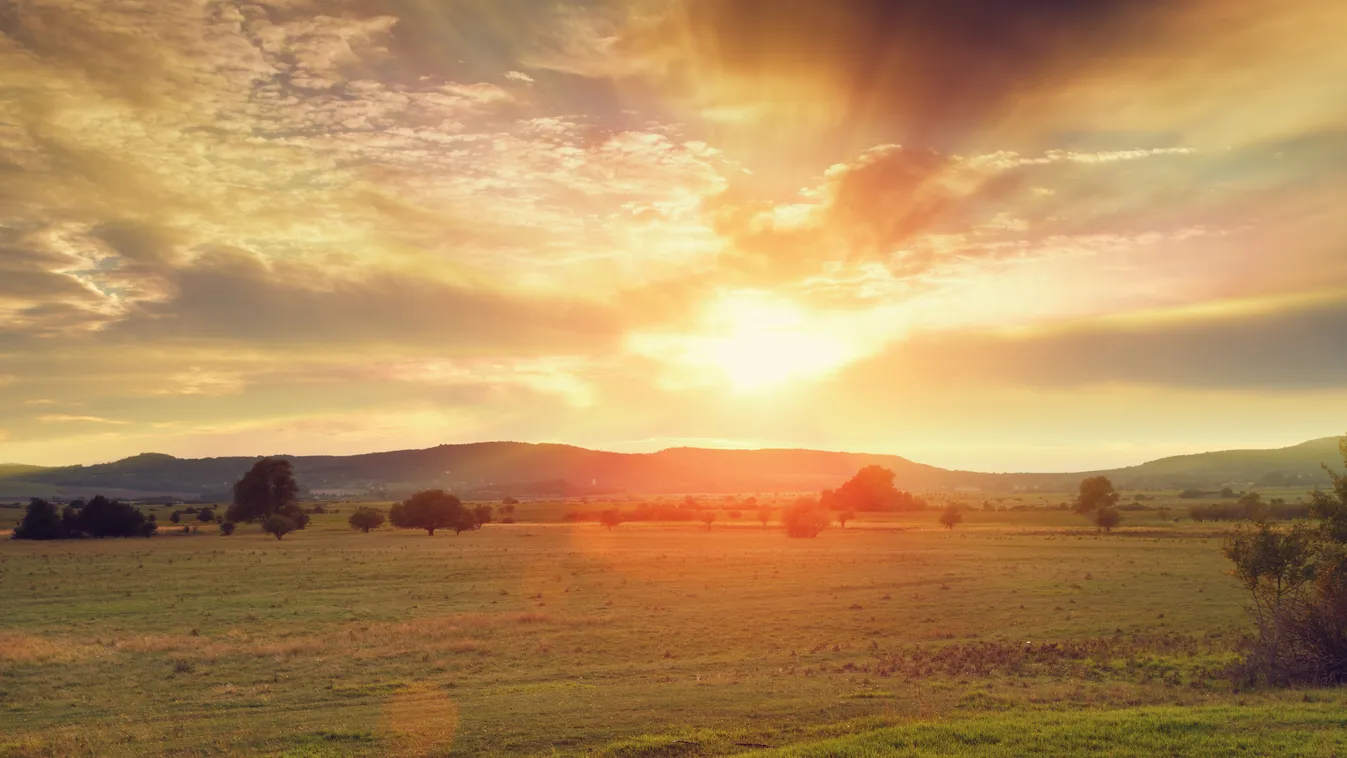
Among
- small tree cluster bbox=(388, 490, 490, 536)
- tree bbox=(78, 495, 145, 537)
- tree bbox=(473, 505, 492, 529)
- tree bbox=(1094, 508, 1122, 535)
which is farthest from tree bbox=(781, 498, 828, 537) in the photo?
tree bbox=(78, 495, 145, 537)

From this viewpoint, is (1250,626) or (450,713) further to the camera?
(1250,626)

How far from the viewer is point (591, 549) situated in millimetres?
93438

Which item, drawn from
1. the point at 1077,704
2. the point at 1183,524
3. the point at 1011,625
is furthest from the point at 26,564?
the point at 1183,524

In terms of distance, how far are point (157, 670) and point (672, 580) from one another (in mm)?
36813

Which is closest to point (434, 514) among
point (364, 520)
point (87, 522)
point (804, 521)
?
point (364, 520)

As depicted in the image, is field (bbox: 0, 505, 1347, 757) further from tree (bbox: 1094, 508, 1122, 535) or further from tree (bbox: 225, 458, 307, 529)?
tree (bbox: 225, 458, 307, 529)

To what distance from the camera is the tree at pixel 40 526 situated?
11769cm

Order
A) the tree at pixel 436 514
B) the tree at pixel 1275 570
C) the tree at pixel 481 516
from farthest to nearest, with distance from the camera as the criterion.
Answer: the tree at pixel 481 516 < the tree at pixel 436 514 < the tree at pixel 1275 570

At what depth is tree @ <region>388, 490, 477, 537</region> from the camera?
135 m

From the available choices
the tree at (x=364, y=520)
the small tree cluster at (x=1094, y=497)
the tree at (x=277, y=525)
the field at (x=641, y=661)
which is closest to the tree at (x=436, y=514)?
the tree at (x=364, y=520)

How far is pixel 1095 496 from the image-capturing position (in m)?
146

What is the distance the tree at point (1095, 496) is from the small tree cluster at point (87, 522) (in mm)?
159983

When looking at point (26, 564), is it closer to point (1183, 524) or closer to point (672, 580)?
point (672, 580)

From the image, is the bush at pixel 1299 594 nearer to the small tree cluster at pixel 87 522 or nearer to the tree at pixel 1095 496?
the tree at pixel 1095 496
